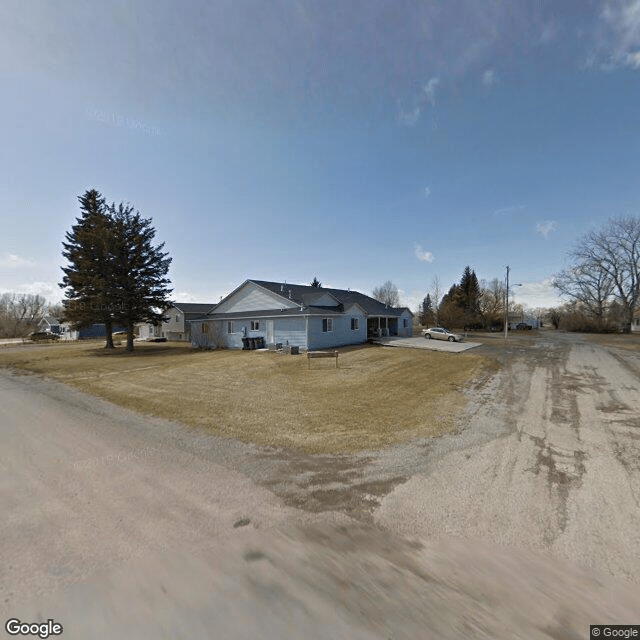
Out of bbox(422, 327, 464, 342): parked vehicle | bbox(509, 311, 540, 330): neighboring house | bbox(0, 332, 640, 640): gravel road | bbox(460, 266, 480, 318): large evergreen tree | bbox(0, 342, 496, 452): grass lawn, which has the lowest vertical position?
bbox(0, 332, 640, 640): gravel road

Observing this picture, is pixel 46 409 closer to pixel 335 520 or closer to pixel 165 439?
pixel 165 439

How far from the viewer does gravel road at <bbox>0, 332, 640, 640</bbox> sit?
2.45 m

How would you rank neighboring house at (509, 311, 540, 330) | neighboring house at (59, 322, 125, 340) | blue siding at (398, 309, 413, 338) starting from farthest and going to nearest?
1. neighboring house at (509, 311, 540, 330)
2. neighboring house at (59, 322, 125, 340)
3. blue siding at (398, 309, 413, 338)

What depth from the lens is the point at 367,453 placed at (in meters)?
5.63

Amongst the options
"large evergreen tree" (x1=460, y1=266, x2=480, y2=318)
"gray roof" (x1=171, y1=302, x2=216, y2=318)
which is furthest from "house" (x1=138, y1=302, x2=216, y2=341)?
"large evergreen tree" (x1=460, y1=266, x2=480, y2=318)

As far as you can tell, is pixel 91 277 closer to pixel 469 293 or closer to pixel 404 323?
pixel 404 323

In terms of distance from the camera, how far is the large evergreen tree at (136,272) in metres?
26.2

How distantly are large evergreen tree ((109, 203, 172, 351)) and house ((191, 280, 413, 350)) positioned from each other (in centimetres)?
428

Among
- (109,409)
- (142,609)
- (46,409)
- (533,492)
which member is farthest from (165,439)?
(533,492)

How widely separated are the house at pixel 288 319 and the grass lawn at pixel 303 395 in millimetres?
4970

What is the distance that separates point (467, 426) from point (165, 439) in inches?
259

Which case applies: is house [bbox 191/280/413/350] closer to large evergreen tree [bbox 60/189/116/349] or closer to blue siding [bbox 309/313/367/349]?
blue siding [bbox 309/313/367/349]

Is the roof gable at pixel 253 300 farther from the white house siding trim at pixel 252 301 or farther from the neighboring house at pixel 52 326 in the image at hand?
the neighboring house at pixel 52 326

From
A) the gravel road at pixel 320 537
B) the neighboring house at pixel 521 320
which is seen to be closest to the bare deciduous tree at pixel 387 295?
the neighboring house at pixel 521 320
